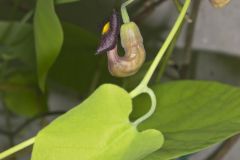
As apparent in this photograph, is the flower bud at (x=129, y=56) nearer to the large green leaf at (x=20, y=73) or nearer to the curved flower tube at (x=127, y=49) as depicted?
the curved flower tube at (x=127, y=49)

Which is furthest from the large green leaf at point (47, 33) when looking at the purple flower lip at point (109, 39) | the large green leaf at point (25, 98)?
the large green leaf at point (25, 98)

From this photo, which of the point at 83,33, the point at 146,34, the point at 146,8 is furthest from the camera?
the point at 146,34

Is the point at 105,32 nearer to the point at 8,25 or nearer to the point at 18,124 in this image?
the point at 8,25

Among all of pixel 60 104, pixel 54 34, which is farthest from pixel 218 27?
pixel 54 34

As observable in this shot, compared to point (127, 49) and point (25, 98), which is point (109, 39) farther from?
point (25, 98)

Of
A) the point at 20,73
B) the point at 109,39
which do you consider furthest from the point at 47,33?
the point at 20,73

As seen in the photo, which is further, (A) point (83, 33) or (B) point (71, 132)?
(A) point (83, 33)
